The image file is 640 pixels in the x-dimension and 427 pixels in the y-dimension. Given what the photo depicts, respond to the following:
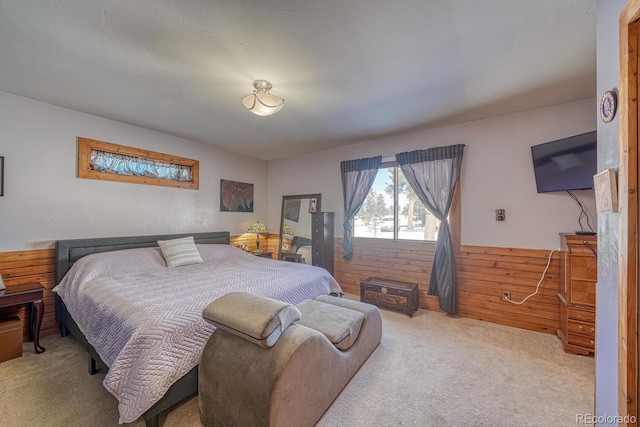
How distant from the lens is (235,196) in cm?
460

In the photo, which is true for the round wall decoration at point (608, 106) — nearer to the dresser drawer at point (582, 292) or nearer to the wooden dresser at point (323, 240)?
the dresser drawer at point (582, 292)

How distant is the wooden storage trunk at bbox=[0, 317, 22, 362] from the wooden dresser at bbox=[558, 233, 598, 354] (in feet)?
16.5

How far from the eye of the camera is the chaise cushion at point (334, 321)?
5.98 feet

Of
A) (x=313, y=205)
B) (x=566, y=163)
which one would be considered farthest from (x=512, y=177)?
(x=313, y=205)

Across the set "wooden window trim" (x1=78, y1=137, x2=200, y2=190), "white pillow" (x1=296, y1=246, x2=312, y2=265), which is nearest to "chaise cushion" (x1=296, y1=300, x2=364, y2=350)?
"white pillow" (x1=296, y1=246, x2=312, y2=265)

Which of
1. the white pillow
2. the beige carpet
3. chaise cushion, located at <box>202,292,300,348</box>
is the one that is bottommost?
the beige carpet

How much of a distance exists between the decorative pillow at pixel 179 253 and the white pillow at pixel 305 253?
6.02ft

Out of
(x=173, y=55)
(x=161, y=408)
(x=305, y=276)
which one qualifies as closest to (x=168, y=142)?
(x=173, y=55)

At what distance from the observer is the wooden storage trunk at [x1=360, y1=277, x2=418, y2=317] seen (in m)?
3.21

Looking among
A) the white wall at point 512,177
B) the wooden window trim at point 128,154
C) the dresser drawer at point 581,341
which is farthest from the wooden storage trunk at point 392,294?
the wooden window trim at point 128,154

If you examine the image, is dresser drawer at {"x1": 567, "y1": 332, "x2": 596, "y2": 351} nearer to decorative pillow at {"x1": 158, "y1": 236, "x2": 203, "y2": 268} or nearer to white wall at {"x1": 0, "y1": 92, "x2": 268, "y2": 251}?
decorative pillow at {"x1": 158, "y1": 236, "x2": 203, "y2": 268}

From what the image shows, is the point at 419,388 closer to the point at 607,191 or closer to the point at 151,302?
the point at 607,191

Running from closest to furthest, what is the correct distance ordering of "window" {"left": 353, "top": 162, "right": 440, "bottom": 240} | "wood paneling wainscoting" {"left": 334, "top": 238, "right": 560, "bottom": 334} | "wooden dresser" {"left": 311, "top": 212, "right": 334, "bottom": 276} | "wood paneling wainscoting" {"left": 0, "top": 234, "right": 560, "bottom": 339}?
"wood paneling wainscoting" {"left": 0, "top": 234, "right": 560, "bottom": 339} → "wood paneling wainscoting" {"left": 334, "top": 238, "right": 560, "bottom": 334} → "window" {"left": 353, "top": 162, "right": 440, "bottom": 240} → "wooden dresser" {"left": 311, "top": 212, "right": 334, "bottom": 276}

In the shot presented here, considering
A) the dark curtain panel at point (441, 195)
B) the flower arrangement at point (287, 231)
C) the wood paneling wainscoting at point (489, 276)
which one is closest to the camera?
the wood paneling wainscoting at point (489, 276)
